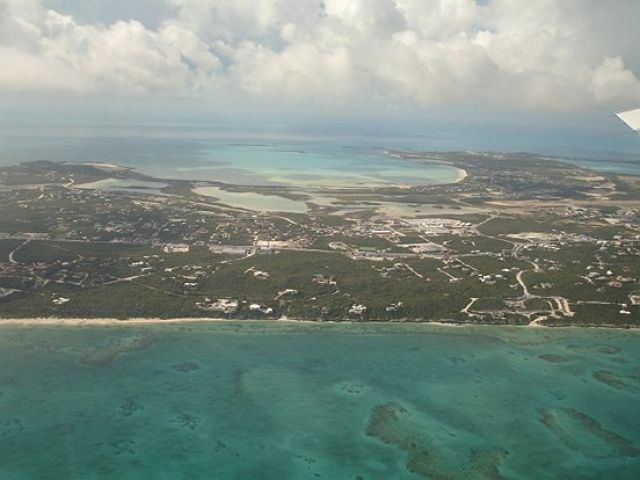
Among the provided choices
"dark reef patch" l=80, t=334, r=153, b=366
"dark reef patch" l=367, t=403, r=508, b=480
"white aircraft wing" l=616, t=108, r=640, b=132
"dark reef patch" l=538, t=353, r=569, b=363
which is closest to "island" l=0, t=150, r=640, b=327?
"dark reef patch" l=80, t=334, r=153, b=366

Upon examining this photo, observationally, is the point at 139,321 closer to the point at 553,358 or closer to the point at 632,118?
the point at 553,358

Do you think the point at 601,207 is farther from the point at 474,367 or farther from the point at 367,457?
the point at 367,457

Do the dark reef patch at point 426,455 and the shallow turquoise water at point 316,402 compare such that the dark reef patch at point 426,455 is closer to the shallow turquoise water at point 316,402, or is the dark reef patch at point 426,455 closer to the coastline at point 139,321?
the shallow turquoise water at point 316,402

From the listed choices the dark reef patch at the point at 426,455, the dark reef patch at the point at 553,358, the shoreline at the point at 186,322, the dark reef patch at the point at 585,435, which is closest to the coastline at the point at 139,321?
the shoreline at the point at 186,322

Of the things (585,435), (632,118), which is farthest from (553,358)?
(632,118)

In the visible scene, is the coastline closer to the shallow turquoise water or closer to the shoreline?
the shoreline

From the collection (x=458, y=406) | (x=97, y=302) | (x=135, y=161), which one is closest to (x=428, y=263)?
(x=458, y=406)
